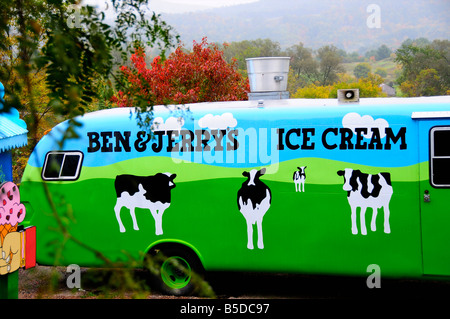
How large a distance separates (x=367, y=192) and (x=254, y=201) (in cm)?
155

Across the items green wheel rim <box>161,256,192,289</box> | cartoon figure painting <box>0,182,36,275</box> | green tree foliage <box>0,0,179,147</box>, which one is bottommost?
green wheel rim <box>161,256,192,289</box>

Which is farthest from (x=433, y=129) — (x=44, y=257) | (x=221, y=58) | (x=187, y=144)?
(x=221, y=58)

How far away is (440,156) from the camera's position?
7559mm

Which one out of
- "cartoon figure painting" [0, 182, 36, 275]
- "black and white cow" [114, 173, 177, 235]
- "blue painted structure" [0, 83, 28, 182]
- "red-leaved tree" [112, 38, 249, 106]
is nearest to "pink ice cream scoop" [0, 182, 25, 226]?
"cartoon figure painting" [0, 182, 36, 275]

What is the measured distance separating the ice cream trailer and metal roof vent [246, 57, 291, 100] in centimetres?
21

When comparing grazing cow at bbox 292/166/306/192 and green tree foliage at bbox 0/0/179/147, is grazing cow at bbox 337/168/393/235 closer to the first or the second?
grazing cow at bbox 292/166/306/192

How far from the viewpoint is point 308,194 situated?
26.2 feet

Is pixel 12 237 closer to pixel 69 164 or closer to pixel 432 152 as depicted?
pixel 69 164

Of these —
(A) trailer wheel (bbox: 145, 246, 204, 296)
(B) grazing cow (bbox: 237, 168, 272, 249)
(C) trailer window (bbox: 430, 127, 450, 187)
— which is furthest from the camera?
(A) trailer wheel (bbox: 145, 246, 204, 296)

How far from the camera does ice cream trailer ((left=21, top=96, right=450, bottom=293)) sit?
25.3 feet

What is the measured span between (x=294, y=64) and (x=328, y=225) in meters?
101

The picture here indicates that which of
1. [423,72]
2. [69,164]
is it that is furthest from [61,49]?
[423,72]
